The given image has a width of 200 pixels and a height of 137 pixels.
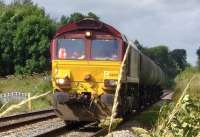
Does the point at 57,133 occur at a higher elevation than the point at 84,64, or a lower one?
lower

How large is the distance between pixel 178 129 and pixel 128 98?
42.3 feet

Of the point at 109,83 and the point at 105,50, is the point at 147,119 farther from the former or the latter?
the point at 109,83

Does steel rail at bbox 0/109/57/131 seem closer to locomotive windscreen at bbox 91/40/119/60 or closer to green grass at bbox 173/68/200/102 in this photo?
locomotive windscreen at bbox 91/40/119/60

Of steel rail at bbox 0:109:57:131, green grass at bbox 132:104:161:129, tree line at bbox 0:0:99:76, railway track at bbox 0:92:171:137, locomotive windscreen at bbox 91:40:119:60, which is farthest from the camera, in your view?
tree line at bbox 0:0:99:76

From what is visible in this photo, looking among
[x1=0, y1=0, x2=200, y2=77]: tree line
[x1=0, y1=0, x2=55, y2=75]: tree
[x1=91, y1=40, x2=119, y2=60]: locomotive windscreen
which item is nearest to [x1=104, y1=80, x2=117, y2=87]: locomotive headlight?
[x1=91, y1=40, x2=119, y2=60]: locomotive windscreen

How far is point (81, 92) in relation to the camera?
17.0 metres

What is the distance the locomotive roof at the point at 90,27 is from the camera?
17.4 metres

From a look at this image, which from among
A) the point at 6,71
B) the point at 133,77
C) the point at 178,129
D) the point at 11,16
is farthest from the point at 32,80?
the point at 178,129

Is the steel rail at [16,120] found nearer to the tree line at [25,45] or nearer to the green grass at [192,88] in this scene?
the green grass at [192,88]

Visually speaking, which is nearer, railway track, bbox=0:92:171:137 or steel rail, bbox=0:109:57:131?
railway track, bbox=0:92:171:137

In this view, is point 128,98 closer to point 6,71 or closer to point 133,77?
point 133,77

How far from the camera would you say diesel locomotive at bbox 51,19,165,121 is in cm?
1681

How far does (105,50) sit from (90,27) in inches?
29.7

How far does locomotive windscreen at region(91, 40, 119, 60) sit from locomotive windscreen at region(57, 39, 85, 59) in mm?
312
